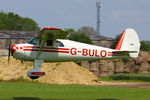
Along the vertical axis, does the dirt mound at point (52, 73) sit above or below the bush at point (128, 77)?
above

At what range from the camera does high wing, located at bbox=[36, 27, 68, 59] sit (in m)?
25.4

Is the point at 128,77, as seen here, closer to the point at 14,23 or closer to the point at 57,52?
the point at 57,52

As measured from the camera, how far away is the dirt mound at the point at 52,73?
4369 cm

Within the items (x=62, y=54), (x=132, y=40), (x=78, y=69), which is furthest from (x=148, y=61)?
(x=62, y=54)

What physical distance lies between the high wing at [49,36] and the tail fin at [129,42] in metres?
5.49

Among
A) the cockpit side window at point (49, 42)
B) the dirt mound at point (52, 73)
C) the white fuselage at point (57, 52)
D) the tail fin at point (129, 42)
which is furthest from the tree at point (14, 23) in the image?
the cockpit side window at point (49, 42)

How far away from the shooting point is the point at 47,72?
145 ft

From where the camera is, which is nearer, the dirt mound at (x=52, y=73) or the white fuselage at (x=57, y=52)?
the white fuselage at (x=57, y=52)

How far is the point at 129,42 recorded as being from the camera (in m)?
30.3

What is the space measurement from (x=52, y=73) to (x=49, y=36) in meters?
18.4

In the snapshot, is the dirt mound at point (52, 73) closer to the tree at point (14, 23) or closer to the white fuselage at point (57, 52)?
the white fuselage at point (57, 52)

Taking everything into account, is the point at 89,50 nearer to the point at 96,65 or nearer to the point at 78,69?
the point at 78,69

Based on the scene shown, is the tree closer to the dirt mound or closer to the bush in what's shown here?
the bush

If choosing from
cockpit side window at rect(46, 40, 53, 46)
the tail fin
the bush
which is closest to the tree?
the bush
